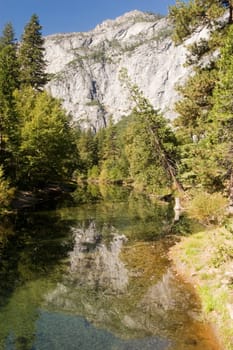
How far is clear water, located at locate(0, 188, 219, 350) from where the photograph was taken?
10500 millimetres

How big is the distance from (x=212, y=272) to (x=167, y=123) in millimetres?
25011

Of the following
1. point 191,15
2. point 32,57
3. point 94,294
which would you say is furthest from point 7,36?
point 94,294

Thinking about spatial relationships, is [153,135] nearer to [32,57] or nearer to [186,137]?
[186,137]

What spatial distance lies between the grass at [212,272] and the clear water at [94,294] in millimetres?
414

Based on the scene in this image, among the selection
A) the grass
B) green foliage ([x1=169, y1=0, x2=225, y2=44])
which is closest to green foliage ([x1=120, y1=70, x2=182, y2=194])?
green foliage ([x1=169, y1=0, x2=225, y2=44])

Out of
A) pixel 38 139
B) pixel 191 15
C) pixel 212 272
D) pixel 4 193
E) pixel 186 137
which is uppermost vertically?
pixel 191 15

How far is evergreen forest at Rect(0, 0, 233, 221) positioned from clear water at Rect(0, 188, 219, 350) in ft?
19.4

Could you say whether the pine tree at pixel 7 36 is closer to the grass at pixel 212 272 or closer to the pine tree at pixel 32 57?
the pine tree at pixel 32 57

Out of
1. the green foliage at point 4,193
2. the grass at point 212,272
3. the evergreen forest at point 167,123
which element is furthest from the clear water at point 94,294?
the evergreen forest at point 167,123

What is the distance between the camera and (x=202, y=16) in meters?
23.7

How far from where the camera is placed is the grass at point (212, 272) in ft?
35.8

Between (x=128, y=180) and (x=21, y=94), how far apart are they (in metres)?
42.8

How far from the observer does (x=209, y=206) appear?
69.6 ft

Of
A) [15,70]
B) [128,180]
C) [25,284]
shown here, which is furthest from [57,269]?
[128,180]
